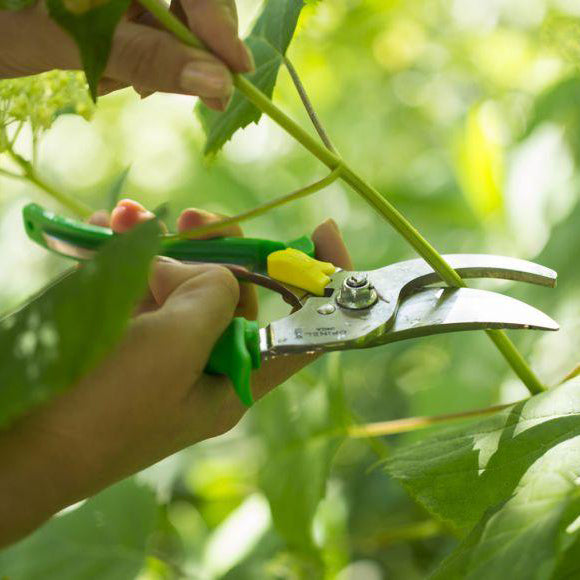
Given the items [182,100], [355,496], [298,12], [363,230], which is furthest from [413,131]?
[298,12]

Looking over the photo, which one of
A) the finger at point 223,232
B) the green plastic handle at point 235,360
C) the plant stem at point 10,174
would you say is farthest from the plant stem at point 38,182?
the green plastic handle at point 235,360

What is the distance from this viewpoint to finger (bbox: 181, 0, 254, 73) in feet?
1.23

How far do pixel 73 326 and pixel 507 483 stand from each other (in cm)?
23

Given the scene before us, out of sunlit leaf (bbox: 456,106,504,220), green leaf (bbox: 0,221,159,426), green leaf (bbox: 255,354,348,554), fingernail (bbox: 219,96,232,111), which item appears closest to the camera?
green leaf (bbox: 0,221,159,426)

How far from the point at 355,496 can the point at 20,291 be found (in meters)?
0.50

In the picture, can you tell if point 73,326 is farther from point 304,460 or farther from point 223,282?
point 304,460

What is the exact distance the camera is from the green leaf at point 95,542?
2.20 ft

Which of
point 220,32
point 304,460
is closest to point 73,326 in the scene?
point 220,32

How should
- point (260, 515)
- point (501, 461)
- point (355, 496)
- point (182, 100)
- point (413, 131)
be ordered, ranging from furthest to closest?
point (182, 100) < point (413, 131) < point (355, 496) < point (260, 515) < point (501, 461)

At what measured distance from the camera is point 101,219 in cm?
57

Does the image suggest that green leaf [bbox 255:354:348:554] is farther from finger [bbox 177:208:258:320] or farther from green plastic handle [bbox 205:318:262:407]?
green plastic handle [bbox 205:318:262:407]

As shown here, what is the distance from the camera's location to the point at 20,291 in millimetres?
1104

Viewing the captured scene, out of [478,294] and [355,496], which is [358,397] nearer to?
[355,496]

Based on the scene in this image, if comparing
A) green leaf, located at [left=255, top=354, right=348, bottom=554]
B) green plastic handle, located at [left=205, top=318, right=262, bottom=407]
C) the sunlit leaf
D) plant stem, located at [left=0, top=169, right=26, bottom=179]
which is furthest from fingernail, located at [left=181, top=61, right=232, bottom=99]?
the sunlit leaf
